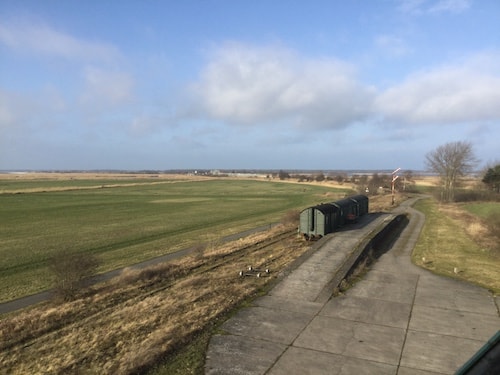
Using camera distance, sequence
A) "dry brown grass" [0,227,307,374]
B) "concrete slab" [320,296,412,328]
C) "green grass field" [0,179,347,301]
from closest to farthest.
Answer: "dry brown grass" [0,227,307,374] → "concrete slab" [320,296,412,328] → "green grass field" [0,179,347,301]

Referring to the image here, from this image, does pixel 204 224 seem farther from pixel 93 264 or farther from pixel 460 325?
pixel 460 325

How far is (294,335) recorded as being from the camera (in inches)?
461

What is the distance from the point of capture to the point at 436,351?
1073 cm

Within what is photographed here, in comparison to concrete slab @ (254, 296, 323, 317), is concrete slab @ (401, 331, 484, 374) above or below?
above

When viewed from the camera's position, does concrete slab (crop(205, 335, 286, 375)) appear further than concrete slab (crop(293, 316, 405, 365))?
No

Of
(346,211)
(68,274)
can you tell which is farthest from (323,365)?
(346,211)

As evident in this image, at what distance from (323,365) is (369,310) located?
4683mm

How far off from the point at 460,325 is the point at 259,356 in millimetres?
7226

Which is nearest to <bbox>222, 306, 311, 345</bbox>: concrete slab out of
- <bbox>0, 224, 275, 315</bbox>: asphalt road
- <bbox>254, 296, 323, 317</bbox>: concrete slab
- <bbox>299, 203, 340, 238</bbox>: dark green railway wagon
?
<bbox>254, 296, 323, 317</bbox>: concrete slab

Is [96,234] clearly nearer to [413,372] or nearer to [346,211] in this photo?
[346,211]

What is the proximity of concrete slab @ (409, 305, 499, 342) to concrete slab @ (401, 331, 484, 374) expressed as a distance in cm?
45

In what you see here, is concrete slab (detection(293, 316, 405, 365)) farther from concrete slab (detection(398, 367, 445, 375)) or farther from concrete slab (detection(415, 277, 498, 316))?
concrete slab (detection(415, 277, 498, 316))

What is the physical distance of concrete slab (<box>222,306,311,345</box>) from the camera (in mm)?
11727

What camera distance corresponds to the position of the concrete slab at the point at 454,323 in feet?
39.5
